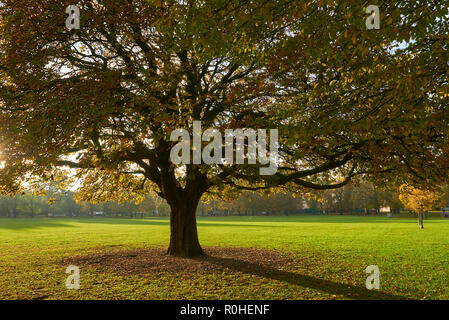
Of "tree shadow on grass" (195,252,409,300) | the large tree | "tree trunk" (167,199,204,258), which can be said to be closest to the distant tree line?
"tree trunk" (167,199,204,258)

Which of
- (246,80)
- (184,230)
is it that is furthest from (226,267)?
(246,80)

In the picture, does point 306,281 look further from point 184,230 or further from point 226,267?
point 184,230

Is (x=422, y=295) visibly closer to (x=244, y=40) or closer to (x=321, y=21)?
(x=321, y=21)

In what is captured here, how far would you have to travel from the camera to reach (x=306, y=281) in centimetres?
1053

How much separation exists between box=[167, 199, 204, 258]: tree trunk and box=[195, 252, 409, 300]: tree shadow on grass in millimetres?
1380

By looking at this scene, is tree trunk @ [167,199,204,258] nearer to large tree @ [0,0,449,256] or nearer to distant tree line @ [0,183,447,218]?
large tree @ [0,0,449,256]

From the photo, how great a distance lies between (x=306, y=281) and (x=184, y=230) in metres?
6.85

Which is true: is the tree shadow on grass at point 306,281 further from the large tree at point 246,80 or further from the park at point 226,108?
the large tree at point 246,80

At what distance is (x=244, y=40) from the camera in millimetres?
8047

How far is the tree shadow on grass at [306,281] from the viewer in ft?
29.4

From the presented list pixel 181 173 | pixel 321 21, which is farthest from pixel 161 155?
pixel 321 21

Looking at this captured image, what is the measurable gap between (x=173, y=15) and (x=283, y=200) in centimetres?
8989

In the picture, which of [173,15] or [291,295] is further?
[291,295]

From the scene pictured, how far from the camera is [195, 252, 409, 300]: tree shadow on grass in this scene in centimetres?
897
